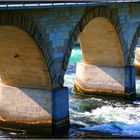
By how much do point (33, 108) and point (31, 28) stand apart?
502 cm

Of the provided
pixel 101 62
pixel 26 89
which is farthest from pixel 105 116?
pixel 101 62

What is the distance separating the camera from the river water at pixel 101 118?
77.5ft

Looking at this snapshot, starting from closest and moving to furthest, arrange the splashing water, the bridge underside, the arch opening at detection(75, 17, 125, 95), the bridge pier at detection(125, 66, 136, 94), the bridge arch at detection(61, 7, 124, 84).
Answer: the bridge underside
the splashing water
the bridge arch at detection(61, 7, 124, 84)
the arch opening at detection(75, 17, 125, 95)
the bridge pier at detection(125, 66, 136, 94)

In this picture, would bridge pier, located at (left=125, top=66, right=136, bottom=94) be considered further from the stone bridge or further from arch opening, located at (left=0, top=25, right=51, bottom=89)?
arch opening, located at (left=0, top=25, right=51, bottom=89)

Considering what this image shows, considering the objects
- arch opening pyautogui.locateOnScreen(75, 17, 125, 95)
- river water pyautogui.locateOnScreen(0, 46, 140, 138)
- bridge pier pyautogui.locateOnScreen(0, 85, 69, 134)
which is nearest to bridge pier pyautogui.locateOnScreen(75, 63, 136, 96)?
arch opening pyautogui.locateOnScreen(75, 17, 125, 95)

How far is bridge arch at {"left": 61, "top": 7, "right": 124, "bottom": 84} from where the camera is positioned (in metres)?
24.6

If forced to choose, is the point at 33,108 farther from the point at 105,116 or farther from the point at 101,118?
the point at 105,116

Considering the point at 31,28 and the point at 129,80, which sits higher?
the point at 31,28

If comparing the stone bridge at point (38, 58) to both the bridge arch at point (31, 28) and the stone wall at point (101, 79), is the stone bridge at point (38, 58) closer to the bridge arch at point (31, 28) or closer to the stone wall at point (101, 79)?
the bridge arch at point (31, 28)

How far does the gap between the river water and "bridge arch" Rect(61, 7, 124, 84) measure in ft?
11.0

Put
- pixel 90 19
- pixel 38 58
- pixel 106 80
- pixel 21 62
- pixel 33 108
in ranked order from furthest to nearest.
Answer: pixel 106 80, pixel 90 19, pixel 33 108, pixel 21 62, pixel 38 58

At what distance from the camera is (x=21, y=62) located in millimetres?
23391

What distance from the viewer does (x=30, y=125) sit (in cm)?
2389

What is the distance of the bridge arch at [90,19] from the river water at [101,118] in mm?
3351
